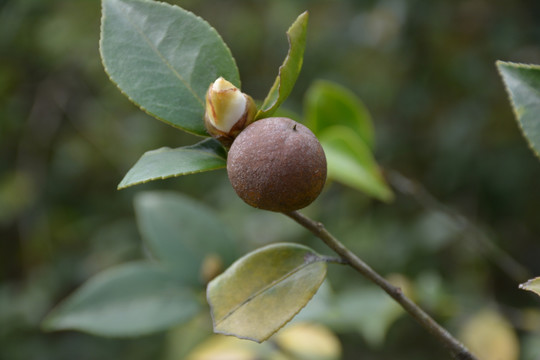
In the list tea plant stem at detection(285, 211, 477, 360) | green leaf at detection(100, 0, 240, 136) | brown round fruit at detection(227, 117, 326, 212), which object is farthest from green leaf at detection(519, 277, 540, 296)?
green leaf at detection(100, 0, 240, 136)

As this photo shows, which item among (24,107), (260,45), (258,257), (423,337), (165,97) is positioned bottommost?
(423,337)

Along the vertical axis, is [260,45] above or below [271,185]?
below

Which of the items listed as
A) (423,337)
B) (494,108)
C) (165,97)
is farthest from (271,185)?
(423,337)

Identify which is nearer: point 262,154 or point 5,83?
point 262,154

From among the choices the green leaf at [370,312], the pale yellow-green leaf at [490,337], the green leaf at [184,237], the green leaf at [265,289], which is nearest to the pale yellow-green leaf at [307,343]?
the green leaf at [370,312]

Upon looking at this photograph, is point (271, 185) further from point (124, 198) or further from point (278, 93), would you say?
point (124, 198)
